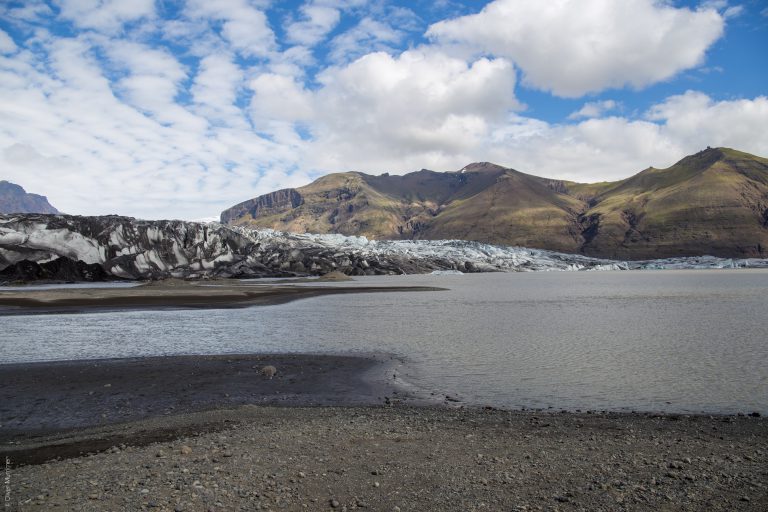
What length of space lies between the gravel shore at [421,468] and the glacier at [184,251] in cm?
10175

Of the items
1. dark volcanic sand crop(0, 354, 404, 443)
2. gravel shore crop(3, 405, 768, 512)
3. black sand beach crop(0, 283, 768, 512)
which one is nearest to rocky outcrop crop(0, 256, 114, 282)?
dark volcanic sand crop(0, 354, 404, 443)

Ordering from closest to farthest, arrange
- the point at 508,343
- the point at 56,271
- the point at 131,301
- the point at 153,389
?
the point at 153,389, the point at 508,343, the point at 131,301, the point at 56,271

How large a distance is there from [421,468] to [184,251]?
11292 cm

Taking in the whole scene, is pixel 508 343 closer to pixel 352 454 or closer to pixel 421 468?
pixel 352 454

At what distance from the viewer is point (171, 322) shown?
35938 millimetres

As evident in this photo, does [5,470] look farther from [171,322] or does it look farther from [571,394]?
[171,322]

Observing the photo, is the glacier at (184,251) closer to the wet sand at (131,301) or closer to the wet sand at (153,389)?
the wet sand at (131,301)

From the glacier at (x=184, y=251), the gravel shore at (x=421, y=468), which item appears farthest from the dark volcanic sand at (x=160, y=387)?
the glacier at (x=184, y=251)

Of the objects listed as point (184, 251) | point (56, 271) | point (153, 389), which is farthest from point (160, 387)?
point (184, 251)

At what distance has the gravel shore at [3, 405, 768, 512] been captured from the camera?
739 centimetres

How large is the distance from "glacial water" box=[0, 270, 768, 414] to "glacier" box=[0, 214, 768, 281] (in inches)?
2640

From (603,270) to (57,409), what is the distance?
202 m

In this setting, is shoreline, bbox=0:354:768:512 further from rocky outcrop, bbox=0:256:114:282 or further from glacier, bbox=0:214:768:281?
glacier, bbox=0:214:768:281

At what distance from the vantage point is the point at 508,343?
26.2 meters
